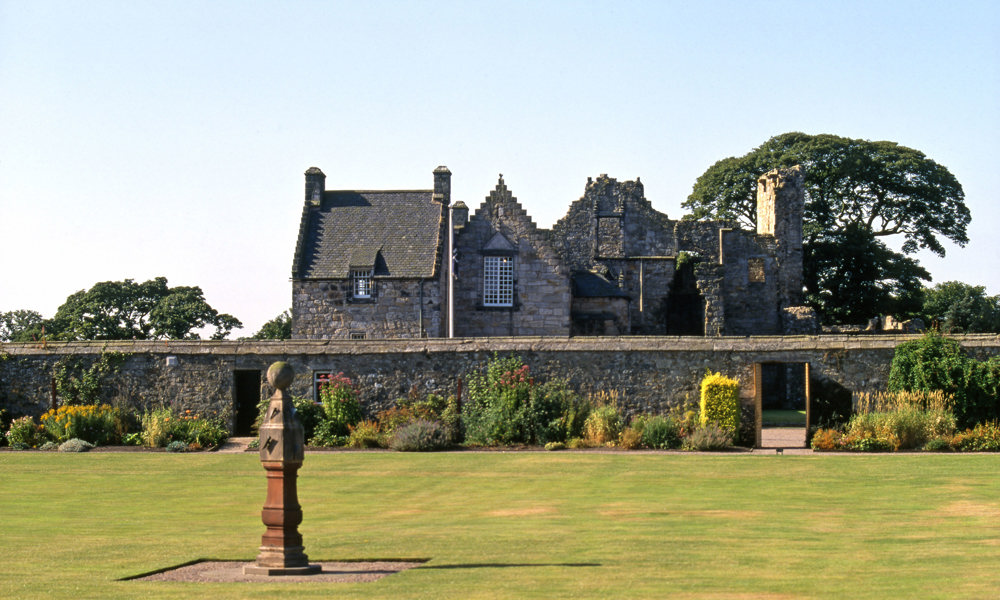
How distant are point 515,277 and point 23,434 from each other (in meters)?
21.3

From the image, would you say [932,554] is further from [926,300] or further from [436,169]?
[926,300]

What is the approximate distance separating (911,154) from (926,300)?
26.0 feet

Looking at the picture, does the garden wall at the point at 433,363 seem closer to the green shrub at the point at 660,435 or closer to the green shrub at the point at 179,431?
the green shrub at the point at 179,431

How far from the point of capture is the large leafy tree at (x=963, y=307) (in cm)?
5719

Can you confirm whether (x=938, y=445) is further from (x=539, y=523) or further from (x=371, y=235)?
(x=371, y=235)

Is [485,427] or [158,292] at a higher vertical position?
[158,292]

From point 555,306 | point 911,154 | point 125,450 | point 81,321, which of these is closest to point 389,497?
point 125,450

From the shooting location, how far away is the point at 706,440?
25.6 m

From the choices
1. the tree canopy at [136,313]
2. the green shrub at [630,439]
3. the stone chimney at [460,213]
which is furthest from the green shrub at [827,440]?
the tree canopy at [136,313]

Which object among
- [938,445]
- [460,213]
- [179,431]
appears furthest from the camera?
[460,213]

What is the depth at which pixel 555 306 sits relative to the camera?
45.0 m

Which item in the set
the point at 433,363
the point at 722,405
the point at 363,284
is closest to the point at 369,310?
the point at 363,284

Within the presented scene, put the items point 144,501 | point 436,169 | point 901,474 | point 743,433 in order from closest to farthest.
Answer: point 144,501 → point 901,474 → point 743,433 → point 436,169

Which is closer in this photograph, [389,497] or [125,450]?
[389,497]
